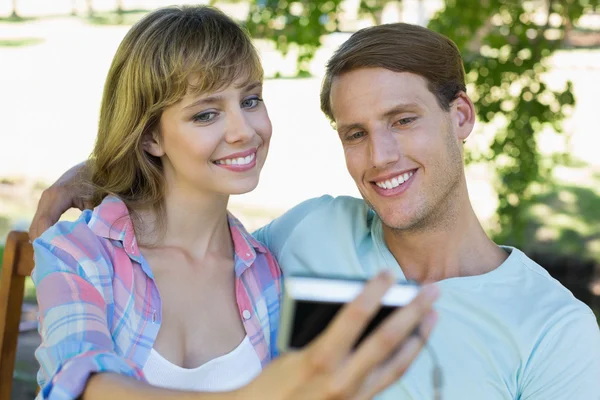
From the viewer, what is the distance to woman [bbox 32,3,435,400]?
190cm

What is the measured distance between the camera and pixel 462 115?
2400 millimetres

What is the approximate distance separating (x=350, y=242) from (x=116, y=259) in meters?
0.63

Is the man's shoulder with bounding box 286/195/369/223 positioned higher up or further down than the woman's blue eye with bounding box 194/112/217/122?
further down

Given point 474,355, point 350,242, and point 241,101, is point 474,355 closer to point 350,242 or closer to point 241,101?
point 350,242

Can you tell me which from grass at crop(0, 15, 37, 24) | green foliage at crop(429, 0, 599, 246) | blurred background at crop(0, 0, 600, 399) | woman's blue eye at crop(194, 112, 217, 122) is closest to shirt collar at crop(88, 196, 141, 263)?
woman's blue eye at crop(194, 112, 217, 122)

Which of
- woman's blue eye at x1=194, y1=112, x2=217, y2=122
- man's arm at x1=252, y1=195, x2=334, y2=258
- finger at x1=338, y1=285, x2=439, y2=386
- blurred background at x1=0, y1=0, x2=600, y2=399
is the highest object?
finger at x1=338, y1=285, x2=439, y2=386

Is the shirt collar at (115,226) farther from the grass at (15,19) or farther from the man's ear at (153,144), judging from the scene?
the grass at (15,19)

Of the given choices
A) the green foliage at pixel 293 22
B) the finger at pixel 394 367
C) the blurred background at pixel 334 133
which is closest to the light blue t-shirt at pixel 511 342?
the finger at pixel 394 367

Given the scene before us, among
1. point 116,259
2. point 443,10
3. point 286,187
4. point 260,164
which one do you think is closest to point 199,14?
point 260,164

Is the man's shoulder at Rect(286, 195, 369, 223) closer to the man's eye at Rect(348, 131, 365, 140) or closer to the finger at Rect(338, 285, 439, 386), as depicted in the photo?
the man's eye at Rect(348, 131, 365, 140)

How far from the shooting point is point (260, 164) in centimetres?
214

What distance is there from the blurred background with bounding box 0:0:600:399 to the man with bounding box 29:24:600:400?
1.67 ft

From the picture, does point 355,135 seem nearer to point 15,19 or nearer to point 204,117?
point 204,117

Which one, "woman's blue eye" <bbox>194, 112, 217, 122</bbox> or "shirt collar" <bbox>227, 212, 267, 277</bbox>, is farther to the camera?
"shirt collar" <bbox>227, 212, 267, 277</bbox>
